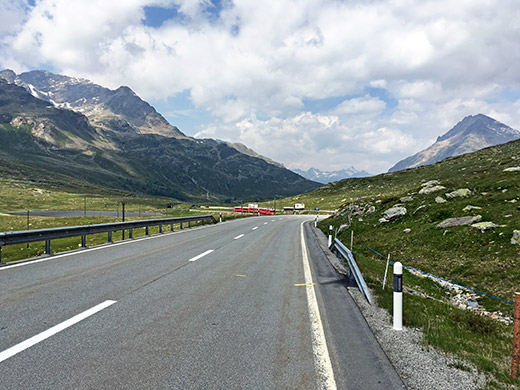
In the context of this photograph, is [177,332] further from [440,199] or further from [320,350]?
[440,199]

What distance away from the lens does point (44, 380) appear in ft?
11.5

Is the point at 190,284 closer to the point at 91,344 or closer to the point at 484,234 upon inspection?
the point at 91,344

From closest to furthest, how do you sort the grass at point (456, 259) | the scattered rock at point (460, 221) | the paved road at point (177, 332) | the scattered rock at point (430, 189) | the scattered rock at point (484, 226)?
the paved road at point (177, 332) < the grass at point (456, 259) < the scattered rock at point (484, 226) < the scattered rock at point (460, 221) < the scattered rock at point (430, 189)

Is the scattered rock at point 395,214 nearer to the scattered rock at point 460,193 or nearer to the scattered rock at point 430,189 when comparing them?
the scattered rock at point 460,193

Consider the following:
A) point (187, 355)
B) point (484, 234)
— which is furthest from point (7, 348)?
point (484, 234)

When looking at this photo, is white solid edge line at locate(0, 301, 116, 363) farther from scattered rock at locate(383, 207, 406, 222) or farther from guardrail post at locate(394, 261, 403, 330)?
scattered rock at locate(383, 207, 406, 222)

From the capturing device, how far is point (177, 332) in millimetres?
4996

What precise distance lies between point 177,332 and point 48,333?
73.4 inches

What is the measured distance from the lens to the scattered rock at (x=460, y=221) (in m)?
16.0

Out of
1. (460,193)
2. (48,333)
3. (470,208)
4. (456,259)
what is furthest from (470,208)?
(48,333)

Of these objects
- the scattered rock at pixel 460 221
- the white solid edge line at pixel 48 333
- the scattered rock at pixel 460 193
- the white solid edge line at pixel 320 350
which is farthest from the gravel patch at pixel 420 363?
the scattered rock at pixel 460 193

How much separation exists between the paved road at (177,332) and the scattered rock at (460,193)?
16.5 meters

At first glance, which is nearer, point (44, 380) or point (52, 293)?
point (44, 380)

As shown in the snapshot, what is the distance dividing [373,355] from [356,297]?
3255mm
